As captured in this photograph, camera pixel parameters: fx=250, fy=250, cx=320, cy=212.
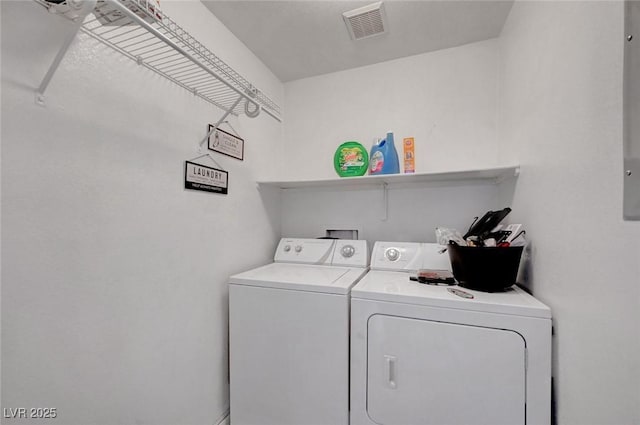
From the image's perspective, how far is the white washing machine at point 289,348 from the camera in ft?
4.03

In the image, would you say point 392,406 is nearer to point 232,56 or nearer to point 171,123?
point 171,123

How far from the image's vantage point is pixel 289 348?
1.31m

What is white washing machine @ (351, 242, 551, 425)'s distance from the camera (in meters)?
0.97

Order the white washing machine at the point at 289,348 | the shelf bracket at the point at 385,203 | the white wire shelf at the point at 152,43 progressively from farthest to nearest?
the shelf bracket at the point at 385,203 < the white washing machine at the point at 289,348 < the white wire shelf at the point at 152,43

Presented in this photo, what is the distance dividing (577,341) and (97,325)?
1689mm

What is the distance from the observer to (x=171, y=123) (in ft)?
4.12

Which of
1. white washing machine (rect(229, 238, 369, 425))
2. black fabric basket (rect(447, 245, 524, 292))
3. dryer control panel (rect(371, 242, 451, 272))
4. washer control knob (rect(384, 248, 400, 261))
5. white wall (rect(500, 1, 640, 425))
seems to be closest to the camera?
white wall (rect(500, 1, 640, 425))

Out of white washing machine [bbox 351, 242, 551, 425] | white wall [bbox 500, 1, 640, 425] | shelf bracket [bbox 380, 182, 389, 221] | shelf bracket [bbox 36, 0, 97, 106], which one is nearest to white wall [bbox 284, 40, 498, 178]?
shelf bracket [bbox 380, 182, 389, 221]

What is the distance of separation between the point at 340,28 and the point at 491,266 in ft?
5.47

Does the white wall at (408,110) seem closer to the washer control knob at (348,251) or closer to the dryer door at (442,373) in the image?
the washer control knob at (348,251)

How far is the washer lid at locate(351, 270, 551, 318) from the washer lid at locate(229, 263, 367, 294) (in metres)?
0.11

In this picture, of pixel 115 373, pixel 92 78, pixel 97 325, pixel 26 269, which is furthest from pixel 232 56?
pixel 115 373

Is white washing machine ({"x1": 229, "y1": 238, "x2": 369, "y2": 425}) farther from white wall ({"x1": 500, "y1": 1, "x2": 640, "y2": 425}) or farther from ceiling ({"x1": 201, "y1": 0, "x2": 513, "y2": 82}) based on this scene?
ceiling ({"x1": 201, "y1": 0, "x2": 513, "y2": 82})

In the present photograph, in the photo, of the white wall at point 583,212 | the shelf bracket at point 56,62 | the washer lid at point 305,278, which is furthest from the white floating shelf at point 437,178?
the shelf bracket at point 56,62
